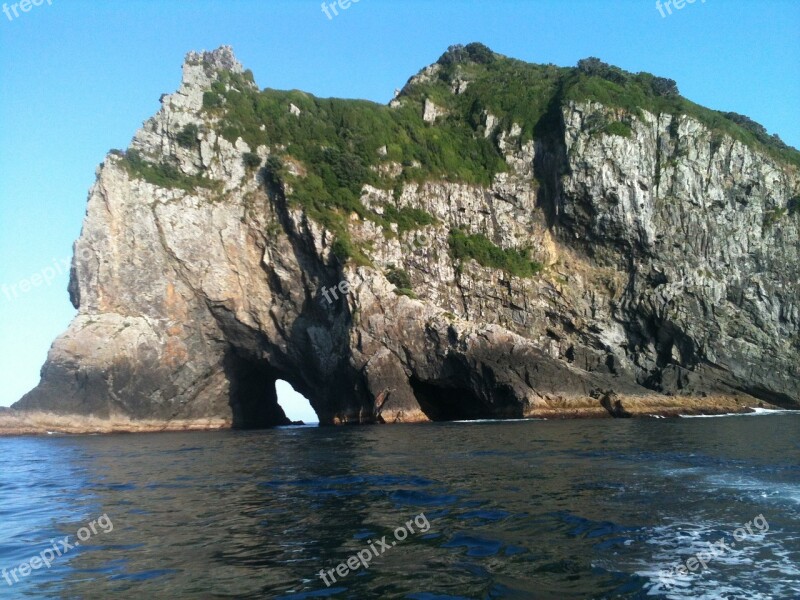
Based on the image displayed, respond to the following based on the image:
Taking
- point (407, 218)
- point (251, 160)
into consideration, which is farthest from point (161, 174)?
point (407, 218)

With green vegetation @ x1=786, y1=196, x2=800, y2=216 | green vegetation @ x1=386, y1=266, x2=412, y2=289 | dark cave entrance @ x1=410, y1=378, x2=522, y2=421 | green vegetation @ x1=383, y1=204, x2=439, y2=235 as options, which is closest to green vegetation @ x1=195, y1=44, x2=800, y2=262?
green vegetation @ x1=383, y1=204, x2=439, y2=235

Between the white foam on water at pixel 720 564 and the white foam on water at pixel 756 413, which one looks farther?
the white foam on water at pixel 756 413

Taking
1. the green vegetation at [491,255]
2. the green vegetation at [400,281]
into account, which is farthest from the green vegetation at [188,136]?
the green vegetation at [491,255]

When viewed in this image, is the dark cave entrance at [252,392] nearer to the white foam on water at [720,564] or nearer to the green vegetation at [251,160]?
the green vegetation at [251,160]

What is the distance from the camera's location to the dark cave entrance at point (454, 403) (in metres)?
42.4

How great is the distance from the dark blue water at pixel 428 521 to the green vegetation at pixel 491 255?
2867 centimetres

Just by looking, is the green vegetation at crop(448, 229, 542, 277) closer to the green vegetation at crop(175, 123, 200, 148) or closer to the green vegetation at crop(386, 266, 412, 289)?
the green vegetation at crop(386, 266, 412, 289)

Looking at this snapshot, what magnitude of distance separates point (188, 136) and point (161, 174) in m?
3.73

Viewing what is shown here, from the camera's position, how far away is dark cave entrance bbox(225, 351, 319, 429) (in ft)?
163

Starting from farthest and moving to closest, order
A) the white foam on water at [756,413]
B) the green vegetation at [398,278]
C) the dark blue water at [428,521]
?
the green vegetation at [398,278] < the white foam on water at [756,413] < the dark blue water at [428,521]

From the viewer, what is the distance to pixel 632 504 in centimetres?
1128

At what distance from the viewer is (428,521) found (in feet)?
34.0

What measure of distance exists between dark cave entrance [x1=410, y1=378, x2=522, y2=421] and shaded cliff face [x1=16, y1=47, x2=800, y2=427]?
179 mm

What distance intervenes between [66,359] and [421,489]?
118 ft
